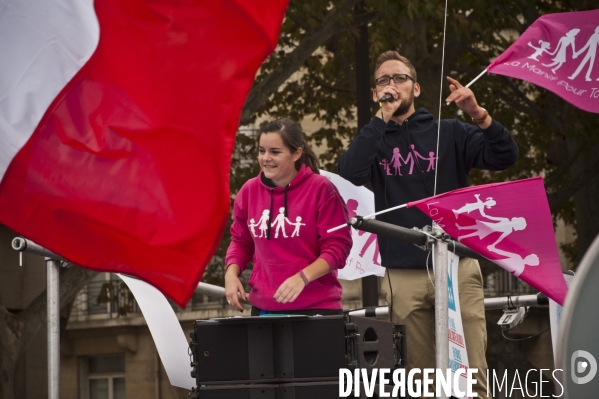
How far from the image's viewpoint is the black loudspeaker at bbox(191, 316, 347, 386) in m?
4.78

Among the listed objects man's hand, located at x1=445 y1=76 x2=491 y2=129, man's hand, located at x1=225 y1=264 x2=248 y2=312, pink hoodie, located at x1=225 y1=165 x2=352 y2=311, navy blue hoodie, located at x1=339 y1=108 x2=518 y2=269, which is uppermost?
man's hand, located at x1=445 y1=76 x2=491 y2=129

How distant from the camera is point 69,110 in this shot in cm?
433

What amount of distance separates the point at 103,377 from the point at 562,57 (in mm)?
24881

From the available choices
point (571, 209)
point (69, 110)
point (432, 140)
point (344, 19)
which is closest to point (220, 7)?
point (69, 110)

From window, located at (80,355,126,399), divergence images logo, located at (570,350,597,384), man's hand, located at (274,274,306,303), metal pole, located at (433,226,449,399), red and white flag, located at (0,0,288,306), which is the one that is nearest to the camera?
divergence images logo, located at (570,350,597,384)

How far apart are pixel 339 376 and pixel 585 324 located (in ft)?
9.03

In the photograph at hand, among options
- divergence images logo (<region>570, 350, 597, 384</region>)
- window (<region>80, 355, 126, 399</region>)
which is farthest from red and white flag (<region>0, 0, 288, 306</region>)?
window (<region>80, 355, 126, 399</region>)

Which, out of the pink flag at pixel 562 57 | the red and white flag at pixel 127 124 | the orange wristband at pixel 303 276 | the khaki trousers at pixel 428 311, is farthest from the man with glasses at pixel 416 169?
the pink flag at pixel 562 57

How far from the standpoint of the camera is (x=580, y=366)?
2.18 metres

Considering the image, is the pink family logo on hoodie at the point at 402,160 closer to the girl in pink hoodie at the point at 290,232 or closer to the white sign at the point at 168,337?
the girl in pink hoodie at the point at 290,232

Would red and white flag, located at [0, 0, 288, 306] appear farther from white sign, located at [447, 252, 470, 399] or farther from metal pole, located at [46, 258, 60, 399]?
metal pole, located at [46, 258, 60, 399]

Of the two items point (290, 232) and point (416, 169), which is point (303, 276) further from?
point (416, 169)

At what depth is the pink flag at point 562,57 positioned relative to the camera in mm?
6586

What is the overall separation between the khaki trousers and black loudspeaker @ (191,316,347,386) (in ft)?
1.89
